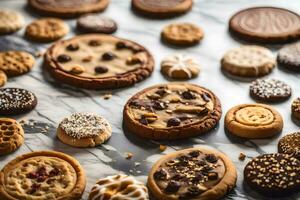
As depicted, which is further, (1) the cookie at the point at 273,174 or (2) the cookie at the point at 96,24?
(2) the cookie at the point at 96,24

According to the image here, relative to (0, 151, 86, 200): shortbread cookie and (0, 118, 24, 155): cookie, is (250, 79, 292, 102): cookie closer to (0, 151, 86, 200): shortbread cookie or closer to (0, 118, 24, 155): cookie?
(0, 151, 86, 200): shortbread cookie

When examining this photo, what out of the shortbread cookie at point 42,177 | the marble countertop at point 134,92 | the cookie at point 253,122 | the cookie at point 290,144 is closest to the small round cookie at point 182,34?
the marble countertop at point 134,92

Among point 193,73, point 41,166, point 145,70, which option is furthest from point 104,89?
point 41,166

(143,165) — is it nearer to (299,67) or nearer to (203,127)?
(203,127)

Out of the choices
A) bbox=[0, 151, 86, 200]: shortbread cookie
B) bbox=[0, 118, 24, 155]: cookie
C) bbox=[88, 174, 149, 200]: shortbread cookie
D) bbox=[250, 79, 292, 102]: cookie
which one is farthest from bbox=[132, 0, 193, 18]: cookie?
bbox=[88, 174, 149, 200]: shortbread cookie

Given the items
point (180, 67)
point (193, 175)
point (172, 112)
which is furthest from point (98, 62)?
point (193, 175)

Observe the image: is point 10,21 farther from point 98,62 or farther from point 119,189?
point 119,189

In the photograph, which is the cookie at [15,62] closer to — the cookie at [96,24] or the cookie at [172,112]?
the cookie at [96,24]
